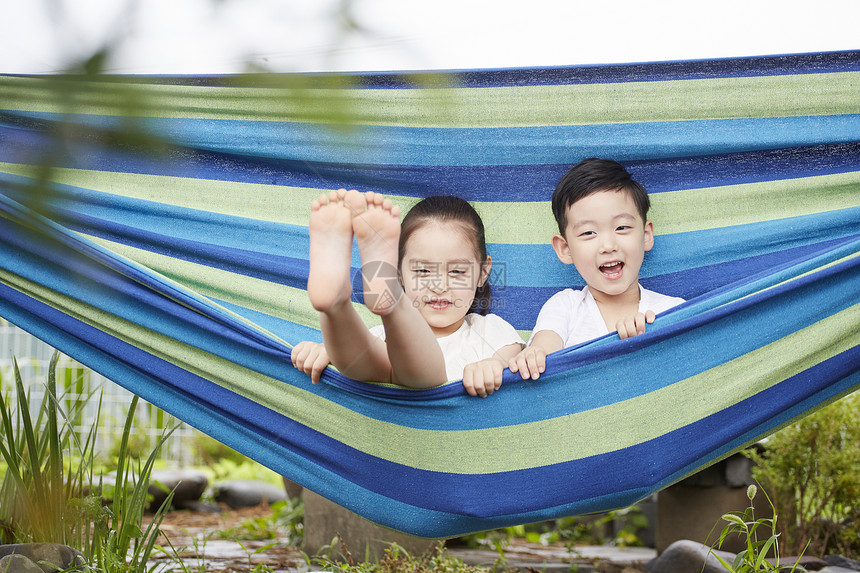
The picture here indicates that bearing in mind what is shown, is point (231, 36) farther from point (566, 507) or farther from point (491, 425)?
point (566, 507)

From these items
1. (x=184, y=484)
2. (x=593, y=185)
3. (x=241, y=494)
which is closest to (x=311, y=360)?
(x=593, y=185)

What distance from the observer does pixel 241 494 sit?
13.9ft

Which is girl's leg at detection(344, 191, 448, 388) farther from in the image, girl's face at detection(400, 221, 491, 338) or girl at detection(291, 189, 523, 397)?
girl's face at detection(400, 221, 491, 338)

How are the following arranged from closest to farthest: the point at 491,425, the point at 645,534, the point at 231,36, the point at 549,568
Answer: the point at 231,36 < the point at 491,425 < the point at 549,568 < the point at 645,534

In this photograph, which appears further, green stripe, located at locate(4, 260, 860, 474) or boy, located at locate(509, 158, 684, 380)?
boy, located at locate(509, 158, 684, 380)

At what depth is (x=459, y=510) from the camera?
1.36m

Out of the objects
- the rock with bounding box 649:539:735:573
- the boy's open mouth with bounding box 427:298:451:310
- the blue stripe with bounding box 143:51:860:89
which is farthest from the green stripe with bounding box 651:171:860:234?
the rock with bounding box 649:539:735:573

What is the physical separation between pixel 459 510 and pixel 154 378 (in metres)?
0.69

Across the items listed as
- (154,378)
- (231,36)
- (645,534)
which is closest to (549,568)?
(645,534)

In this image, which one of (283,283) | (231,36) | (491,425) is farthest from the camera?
(283,283)

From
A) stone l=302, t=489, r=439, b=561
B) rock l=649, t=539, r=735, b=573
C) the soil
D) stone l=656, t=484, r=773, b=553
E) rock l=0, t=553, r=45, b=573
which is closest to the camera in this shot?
rock l=0, t=553, r=45, b=573

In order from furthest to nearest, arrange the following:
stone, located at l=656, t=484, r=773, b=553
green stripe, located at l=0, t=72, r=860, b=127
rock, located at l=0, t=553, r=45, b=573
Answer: stone, located at l=656, t=484, r=773, b=553 < green stripe, located at l=0, t=72, r=860, b=127 < rock, located at l=0, t=553, r=45, b=573

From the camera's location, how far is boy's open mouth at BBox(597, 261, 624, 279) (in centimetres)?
165

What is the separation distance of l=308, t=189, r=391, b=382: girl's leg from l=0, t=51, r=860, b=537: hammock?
0.31ft
